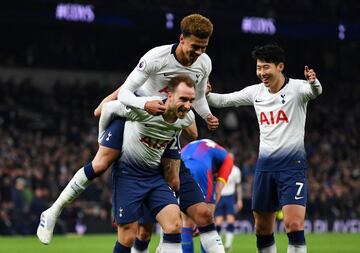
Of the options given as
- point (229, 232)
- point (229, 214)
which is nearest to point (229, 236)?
point (229, 232)

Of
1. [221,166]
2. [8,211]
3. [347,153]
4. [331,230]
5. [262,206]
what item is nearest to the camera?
[262,206]

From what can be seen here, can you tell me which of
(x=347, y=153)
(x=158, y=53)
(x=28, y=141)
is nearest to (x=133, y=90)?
(x=158, y=53)

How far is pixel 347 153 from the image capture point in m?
30.6

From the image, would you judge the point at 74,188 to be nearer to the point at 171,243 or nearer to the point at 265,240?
the point at 171,243

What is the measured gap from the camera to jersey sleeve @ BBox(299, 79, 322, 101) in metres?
9.49

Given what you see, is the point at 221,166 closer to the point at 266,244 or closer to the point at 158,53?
the point at 266,244

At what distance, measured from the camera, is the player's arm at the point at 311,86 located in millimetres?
9391

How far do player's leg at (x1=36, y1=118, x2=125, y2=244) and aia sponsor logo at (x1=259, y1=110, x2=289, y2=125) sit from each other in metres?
1.68

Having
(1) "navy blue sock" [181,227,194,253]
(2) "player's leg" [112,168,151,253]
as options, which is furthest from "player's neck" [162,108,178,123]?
(1) "navy blue sock" [181,227,194,253]

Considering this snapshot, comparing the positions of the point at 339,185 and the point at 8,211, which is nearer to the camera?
the point at 8,211

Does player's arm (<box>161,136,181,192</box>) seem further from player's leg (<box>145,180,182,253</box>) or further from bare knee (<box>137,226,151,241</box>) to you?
bare knee (<box>137,226,151,241</box>)

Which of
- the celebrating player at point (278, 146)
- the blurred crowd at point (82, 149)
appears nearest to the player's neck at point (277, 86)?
the celebrating player at point (278, 146)

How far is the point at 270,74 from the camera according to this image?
385 inches

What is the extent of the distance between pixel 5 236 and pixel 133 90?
14.4 m
